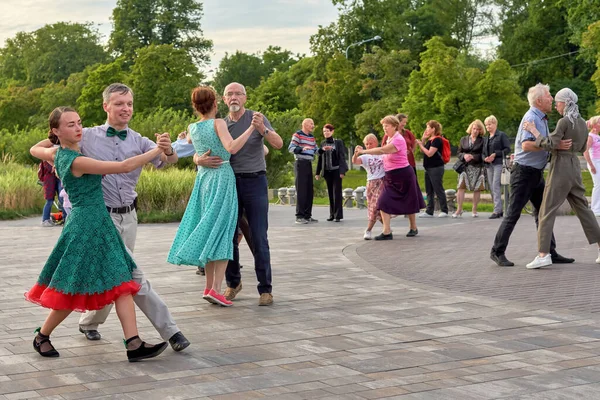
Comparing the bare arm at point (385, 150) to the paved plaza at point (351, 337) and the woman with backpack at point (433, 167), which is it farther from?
the woman with backpack at point (433, 167)

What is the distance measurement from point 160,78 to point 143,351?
2485 inches

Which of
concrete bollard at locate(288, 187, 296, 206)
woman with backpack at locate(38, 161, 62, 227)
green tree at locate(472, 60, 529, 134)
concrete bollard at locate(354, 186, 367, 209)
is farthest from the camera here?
green tree at locate(472, 60, 529, 134)

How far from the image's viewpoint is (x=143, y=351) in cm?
639

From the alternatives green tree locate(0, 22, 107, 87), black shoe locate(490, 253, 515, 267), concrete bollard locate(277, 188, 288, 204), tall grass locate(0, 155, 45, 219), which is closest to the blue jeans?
black shoe locate(490, 253, 515, 267)

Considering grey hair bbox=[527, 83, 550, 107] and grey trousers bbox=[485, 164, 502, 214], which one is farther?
grey trousers bbox=[485, 164, 502, 214]

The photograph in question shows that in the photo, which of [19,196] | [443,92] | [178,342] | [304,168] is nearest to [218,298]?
[178,342]

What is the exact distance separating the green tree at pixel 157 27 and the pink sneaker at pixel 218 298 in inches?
2944

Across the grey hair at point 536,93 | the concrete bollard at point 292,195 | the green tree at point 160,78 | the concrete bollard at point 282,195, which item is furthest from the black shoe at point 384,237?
the green tree at point 160,78

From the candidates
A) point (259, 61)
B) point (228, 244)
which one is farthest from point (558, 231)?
point (259, 61)

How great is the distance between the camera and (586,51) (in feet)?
173

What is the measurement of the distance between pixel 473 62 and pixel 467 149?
145ft

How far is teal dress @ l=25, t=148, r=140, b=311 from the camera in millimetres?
6316

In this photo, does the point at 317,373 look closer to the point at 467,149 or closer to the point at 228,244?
the point at 228,244

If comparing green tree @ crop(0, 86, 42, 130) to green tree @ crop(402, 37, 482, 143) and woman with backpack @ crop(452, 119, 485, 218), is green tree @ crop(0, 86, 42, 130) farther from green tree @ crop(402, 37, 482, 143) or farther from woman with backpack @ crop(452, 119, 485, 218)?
woman with backpack @ crop(452, 119, 485, 218)
